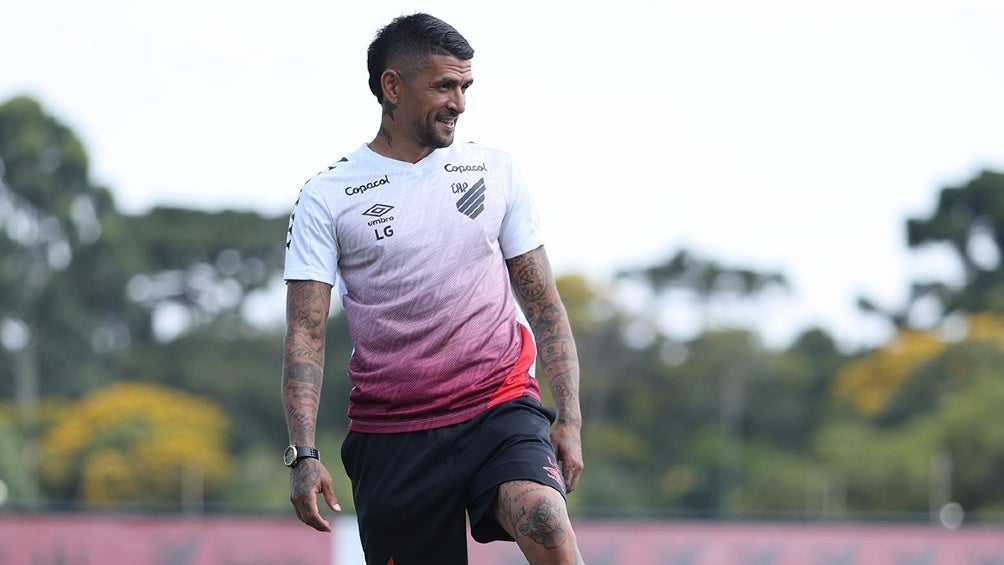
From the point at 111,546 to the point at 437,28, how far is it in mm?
15047

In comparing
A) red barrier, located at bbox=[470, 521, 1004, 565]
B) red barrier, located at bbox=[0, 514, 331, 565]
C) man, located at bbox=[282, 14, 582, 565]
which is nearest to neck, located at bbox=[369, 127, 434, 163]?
man, located at bbox=[282, 14, 582, 565]

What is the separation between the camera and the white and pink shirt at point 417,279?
4910mm

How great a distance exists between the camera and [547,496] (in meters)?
4.62

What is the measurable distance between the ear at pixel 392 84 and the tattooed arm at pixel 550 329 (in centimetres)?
61

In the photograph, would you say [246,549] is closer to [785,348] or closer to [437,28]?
[437,28]

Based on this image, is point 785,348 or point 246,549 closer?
point 246,549

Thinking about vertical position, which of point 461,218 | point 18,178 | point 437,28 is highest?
point 437,28

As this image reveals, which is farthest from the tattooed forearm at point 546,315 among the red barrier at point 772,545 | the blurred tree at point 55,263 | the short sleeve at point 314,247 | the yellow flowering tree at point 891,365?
the blurred tree at point 55,263

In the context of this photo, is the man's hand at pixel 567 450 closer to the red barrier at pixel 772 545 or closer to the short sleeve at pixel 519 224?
the short sleeve at pixel 519 224

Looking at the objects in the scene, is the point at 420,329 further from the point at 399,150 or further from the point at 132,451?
the point at 132,451

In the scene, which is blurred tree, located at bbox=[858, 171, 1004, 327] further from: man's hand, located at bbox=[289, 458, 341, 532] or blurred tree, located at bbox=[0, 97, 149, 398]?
man's hand, located at bbox=[289, 458, 341, 532]

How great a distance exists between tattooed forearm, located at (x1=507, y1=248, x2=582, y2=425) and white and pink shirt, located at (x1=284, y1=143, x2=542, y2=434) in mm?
68

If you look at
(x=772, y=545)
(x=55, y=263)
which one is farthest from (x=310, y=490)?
(x=55, y=263)

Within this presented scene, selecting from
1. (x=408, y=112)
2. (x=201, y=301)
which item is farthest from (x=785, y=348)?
(x=408, y=112)
